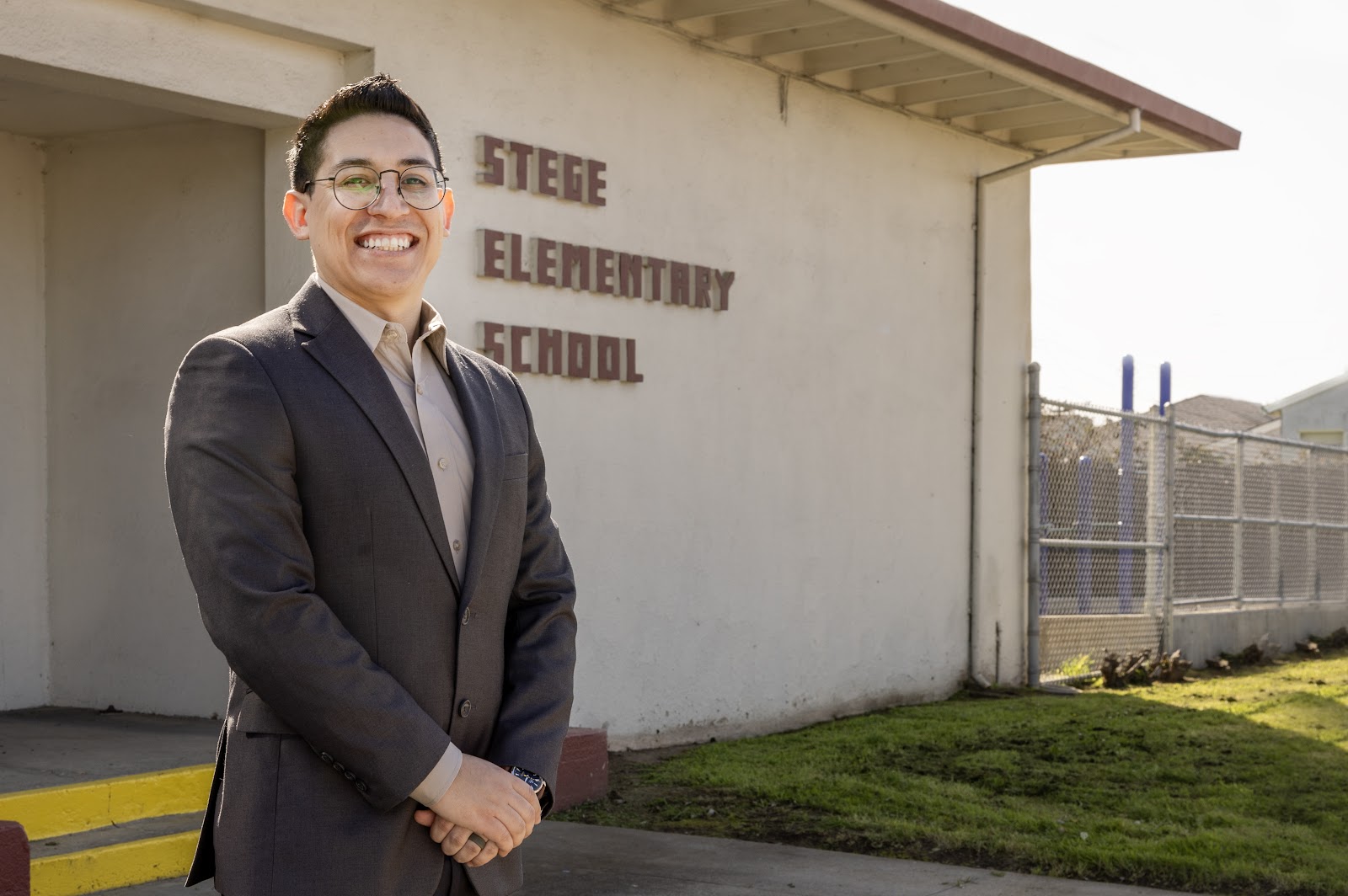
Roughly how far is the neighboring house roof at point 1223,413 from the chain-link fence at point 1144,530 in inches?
1474

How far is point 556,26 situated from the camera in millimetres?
8094

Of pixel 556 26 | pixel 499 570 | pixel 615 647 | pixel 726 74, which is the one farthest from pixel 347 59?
pixel 499 570

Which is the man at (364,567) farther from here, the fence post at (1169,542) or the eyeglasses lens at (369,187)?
the fence post at (1169,542)

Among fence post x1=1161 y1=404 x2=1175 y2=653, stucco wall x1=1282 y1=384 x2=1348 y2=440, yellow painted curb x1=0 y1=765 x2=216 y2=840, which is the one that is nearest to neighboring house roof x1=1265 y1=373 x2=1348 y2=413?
stucco wall x1=1282 y1=384 x2=1348 y2=440

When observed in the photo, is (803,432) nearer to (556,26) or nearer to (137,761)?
(556,26)

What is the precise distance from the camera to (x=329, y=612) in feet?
6.93

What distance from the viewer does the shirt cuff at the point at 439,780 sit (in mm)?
2133

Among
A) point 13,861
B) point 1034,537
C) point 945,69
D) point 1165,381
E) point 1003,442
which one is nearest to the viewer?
point 13,861

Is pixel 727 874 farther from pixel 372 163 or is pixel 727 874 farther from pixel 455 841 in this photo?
pixel 372 163

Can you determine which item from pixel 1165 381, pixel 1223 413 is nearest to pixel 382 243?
pixel 1165 381

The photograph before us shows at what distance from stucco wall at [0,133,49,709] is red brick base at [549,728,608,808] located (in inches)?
130

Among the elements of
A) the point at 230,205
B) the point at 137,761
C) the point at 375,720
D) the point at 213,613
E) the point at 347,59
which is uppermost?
the point at 347,59

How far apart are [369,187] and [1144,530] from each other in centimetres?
1199

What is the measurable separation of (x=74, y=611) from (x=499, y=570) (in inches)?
266
